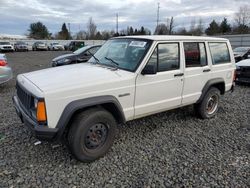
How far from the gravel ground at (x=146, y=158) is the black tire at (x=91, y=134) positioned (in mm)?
179

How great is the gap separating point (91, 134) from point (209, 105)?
10.7 ft

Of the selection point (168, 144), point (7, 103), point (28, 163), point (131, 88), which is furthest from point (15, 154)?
point (7, 103)

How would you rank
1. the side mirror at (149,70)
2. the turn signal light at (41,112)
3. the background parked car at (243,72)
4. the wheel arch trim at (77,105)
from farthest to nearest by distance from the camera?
the background parked car at (243,72)
the side mirror at (149,70)
the wheel arch trim at (77,105)
the turn signal light at (41,112)

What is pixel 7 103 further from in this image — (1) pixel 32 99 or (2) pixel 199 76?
(2) pixel 199 76

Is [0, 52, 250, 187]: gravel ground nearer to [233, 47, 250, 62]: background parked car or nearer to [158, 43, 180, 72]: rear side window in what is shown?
[158, 43, 180, 72]: rear side window

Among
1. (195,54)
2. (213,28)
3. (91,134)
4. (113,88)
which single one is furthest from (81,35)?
(91,134)

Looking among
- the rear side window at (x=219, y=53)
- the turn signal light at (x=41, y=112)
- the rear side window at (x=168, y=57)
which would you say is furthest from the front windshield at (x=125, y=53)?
the rear side window at (x=219, y=53)

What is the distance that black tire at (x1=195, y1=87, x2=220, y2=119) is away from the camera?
5.03m

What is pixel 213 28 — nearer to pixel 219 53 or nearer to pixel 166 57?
pixel 219 53

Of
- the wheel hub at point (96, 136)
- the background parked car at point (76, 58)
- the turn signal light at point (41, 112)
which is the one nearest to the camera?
the turn signal light at point (41, 112)

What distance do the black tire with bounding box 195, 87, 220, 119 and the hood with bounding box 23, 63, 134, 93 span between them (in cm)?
225

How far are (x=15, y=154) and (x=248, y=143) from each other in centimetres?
408

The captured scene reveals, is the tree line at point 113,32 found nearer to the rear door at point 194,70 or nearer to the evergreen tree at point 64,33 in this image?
the evergreen tree at point 64,33

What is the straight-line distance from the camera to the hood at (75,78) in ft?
10.0
